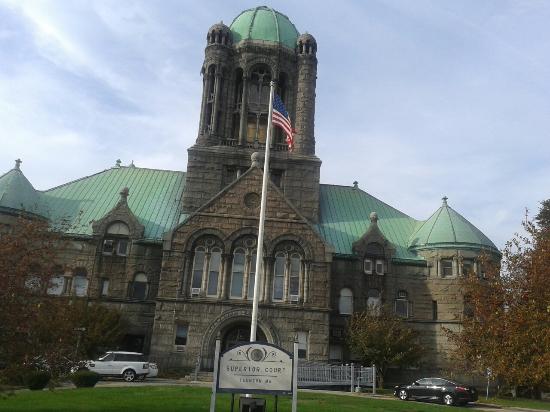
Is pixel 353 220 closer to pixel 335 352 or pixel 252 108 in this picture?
pixel 335 352

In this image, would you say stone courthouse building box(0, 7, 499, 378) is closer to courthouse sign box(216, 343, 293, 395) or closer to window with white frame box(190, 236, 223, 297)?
window with white frame box(190, 236, 223, 297)

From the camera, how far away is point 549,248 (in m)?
23.2

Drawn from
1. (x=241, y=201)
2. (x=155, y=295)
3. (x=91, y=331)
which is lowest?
(x=91, y=331)

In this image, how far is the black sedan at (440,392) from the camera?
2764 centimetres

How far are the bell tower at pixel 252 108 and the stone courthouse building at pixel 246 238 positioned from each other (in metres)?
0.10

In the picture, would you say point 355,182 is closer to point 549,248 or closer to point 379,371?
point 379,371

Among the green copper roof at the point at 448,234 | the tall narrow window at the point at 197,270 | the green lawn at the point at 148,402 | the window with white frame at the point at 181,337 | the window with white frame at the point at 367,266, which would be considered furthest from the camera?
the green copper roof at the point at 448,234

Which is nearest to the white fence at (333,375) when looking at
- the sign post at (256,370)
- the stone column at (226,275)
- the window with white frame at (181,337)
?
the stone column at (226,275)

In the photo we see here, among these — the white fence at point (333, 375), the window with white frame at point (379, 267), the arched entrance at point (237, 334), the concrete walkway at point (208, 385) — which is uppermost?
the window with white frame at point (379, 267)

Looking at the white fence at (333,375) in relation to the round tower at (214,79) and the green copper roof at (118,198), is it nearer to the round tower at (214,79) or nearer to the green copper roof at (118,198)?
the green copper roof at (118,198)

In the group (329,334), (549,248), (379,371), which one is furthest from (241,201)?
(549,248)

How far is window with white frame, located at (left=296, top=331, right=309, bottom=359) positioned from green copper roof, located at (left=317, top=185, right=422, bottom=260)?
22.6 feet

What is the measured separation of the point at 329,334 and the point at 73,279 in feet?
51.7

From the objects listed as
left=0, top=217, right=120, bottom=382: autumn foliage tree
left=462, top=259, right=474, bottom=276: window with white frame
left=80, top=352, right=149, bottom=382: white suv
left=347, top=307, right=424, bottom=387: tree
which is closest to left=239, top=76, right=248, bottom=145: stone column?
left=347, top=307, right=424, bottom=387: tree
